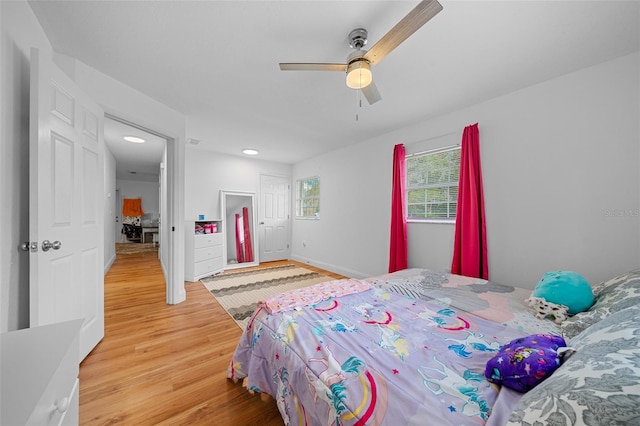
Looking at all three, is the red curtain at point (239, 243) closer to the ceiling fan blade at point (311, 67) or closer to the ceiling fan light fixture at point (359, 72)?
the ceiling fan blade at point (311, 67)

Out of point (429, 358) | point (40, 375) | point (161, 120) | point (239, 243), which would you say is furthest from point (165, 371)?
point (239, 243)

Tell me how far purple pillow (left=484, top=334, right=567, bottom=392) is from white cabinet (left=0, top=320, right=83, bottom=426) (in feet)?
4.35

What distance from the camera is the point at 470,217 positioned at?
2.58 m

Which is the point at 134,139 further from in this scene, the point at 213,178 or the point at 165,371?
the point at 165,371

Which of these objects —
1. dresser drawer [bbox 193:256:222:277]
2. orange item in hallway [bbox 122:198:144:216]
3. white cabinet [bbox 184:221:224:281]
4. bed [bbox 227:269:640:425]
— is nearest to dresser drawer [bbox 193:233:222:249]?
white cabinet [bbox 184:221:224:281]

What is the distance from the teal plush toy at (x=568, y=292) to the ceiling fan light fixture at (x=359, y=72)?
185 centimetres

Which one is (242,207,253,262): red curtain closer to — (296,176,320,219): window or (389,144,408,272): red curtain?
(296,176,320,219): window

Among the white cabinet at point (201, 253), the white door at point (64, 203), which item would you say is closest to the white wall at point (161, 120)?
the white door at point (64, 203)

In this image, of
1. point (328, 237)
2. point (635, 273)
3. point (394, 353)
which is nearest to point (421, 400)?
point (394, 353)

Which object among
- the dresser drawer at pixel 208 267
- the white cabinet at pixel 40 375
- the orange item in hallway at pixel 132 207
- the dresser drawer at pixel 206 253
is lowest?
the dresser drawer at pixel 208 267

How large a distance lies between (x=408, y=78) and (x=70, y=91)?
270 centimetres

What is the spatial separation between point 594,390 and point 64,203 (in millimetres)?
2661

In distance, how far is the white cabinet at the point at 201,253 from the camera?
12.8 ft

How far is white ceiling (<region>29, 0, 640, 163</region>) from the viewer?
1445mm
